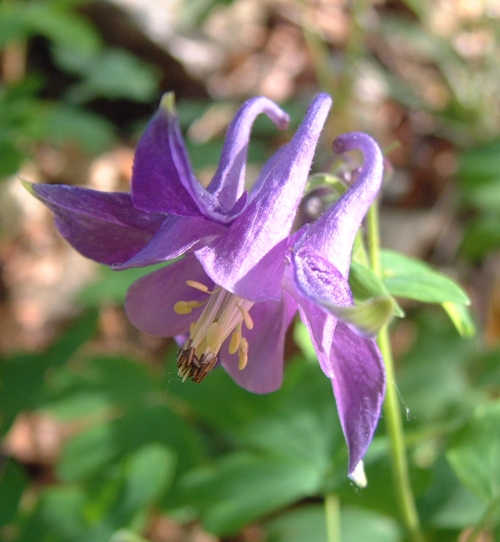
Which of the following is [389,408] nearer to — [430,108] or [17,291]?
[17,291]

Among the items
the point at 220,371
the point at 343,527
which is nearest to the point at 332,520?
the point at 343,527

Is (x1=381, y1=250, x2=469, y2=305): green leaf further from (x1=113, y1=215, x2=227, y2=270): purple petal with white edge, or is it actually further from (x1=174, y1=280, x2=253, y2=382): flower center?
(x1=113, y1=215, x2=227, y2=270): purple petal with white edge

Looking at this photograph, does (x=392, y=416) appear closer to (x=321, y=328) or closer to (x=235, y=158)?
(x=321, y=328)

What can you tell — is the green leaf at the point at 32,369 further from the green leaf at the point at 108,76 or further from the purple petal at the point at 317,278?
the green leaf at the point at 108,76

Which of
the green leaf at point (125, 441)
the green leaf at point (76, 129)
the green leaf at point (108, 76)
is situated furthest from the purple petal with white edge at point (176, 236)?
the green leaf at point (108, 76)

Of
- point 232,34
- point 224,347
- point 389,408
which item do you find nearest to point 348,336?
point 224,347

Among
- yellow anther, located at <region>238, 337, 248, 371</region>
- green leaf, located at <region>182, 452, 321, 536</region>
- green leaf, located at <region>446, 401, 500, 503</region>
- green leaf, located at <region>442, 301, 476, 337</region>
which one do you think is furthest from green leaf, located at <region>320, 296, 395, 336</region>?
green leaf, located at <region>182, 452, 321, 536</region>
